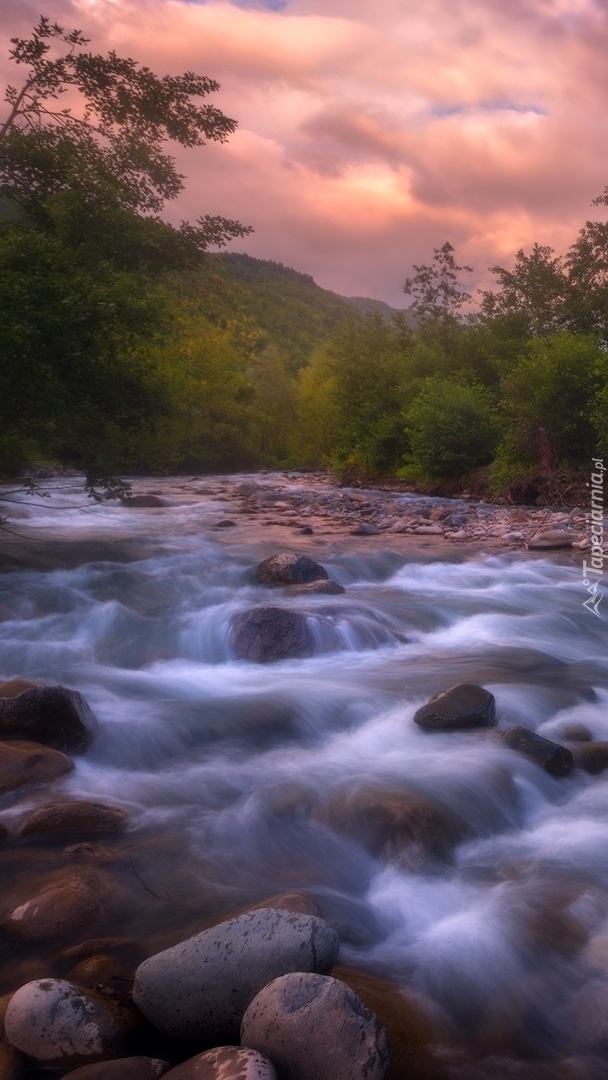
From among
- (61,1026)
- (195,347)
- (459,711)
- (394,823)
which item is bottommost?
(394,823)

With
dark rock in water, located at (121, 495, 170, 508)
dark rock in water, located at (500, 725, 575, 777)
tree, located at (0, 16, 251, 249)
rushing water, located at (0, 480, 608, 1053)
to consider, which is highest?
tree, located at (0, 16, 251, 249)

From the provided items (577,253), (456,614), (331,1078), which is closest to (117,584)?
(456,614)

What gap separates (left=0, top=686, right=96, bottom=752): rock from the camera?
22.9 ft

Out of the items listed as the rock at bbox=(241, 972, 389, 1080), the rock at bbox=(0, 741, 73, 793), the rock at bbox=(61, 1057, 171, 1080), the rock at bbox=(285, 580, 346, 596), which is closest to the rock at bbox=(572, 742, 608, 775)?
the rock at bbox=(241, 972, 389, 1080)

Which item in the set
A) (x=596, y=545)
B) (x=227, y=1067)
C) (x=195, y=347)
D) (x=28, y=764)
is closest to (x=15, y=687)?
(x=28, y=764)

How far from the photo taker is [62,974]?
4246mm

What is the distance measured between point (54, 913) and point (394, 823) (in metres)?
2.65

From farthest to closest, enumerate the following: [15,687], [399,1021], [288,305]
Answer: [288,305], [15,687], [399,1021]

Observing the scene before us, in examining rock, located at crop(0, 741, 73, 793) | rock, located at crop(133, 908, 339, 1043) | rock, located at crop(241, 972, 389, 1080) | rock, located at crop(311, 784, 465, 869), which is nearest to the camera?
rock, located at crop(241, 972, 389, 1080)

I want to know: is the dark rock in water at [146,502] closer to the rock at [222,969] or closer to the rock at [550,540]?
the rock at [550,540]

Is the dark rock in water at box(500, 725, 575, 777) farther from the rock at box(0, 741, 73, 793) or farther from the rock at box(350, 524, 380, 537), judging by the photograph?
the rock at box(350, 524, 380, 537)

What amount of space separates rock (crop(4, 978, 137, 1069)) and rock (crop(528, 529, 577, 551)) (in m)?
15.6

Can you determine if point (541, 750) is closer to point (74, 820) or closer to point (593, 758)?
point (593, 758)

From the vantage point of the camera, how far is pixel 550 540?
18.0m
